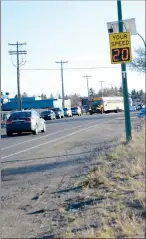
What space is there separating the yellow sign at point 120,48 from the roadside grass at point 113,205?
13.8ft

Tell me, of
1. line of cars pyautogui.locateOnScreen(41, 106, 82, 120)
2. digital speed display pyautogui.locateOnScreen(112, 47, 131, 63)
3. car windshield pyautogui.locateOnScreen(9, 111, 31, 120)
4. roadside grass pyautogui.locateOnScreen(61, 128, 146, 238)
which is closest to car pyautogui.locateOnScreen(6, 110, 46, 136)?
car windshield pyautogui.locateOnScreen(9, 111, 31, 120)

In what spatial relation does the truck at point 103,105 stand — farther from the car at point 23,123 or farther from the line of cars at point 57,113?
the car at point 23,123

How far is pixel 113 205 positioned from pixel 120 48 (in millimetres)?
7866

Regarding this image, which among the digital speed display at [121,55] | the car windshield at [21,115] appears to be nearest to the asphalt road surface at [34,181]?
the digital speed display at [121,55]

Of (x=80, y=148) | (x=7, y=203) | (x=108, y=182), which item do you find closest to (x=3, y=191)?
(x=7, y=203)

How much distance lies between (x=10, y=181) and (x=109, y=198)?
319 centimetres

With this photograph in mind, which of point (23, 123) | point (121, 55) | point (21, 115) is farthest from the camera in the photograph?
point (21, 115)

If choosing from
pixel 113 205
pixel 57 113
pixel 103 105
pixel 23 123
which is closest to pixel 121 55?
pixel 113 205

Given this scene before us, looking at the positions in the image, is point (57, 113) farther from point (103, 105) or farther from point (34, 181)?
point (34, 181)

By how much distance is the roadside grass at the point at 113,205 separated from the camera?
4980 mm

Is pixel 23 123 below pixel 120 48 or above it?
below

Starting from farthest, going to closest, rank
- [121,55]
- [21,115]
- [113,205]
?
[21,115]
[121,55]
[113,205]

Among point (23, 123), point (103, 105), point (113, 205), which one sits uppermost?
point (103, 105)

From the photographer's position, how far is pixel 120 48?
13.1 meters
